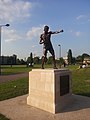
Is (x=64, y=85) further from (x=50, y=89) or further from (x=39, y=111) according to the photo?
(x=39, y=111)

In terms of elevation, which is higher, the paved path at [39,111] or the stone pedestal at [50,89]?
the stone pedestal at [50,89]

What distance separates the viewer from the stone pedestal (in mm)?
9661

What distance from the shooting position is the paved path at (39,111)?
8794mm

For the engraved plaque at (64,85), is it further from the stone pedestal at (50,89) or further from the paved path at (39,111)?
the paved path at (39,111)

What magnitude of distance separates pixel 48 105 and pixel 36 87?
1.18 metres

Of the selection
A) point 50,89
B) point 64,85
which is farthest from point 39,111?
point 64,85

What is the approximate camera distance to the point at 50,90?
32.1 feet

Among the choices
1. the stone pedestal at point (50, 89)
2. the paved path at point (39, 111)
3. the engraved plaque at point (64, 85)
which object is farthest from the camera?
the engraved plaque at point (64, 85)

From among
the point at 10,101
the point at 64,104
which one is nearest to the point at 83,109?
the point at 64,104

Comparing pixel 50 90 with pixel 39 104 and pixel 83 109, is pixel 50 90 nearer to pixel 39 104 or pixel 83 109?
pixel 39 104

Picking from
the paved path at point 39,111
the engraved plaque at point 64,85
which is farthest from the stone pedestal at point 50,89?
the paved path at point 39,111

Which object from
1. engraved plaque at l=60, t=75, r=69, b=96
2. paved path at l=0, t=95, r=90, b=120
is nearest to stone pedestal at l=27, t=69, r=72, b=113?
engraved plaque at l=60, t=75, r=69, b=96

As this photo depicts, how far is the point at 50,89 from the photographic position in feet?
32.1

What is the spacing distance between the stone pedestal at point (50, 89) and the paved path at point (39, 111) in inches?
11.1
